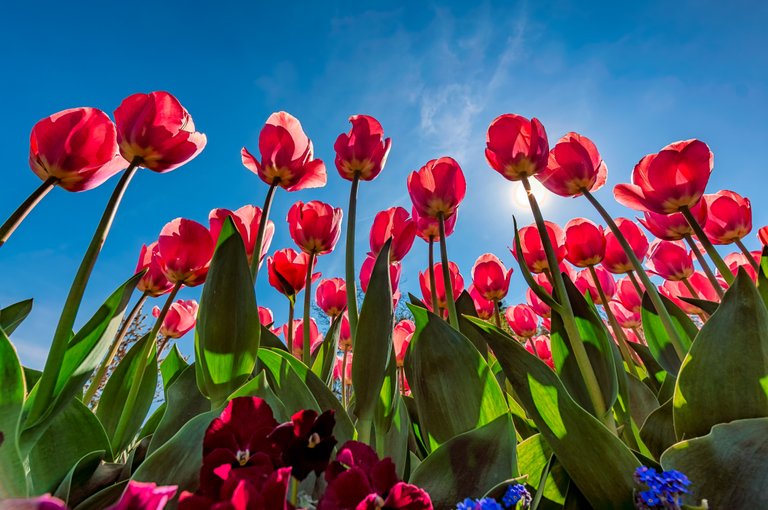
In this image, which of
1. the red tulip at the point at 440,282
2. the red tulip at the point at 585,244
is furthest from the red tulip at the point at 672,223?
the red tulip at the point at 440,282

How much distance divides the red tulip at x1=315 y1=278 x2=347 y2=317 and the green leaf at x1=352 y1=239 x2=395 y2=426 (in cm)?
93

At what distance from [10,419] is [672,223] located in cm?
179

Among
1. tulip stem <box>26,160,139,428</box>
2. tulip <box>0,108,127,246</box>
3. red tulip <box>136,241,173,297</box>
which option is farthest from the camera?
red tulip <box>136,241,173,297</box>

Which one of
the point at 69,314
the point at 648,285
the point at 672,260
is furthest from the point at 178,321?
the point at 672,260

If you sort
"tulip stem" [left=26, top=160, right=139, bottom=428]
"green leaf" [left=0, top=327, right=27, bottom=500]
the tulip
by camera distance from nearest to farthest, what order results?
"green leaf" [left=0, top=327, right=27, bottom=500] < "tulip stem" [left=26, top=160, right=139, bottom=428] < the tulip

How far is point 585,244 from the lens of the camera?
152 cm

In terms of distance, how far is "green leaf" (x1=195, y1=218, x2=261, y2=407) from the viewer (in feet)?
2.66

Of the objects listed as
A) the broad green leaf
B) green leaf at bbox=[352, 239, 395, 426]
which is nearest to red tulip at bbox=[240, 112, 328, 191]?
green leaf at bbox=[352, 239, 395, 426]

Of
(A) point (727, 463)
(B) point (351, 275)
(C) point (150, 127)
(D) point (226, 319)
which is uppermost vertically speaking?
(C) point (150, 127)

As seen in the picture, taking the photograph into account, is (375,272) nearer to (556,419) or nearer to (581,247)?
(556,419)

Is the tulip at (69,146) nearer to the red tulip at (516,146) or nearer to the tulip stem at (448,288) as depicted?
the tulip stem at (448,288)

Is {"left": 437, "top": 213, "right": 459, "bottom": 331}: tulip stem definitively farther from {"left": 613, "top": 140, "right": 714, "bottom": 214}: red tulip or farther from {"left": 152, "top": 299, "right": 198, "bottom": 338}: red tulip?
{"left": 152, "top": 299, "right": 198, "bottom": 338}: red tulip

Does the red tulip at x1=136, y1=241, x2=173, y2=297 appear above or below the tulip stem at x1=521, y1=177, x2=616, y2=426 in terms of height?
above

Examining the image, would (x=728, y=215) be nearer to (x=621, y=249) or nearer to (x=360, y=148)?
(x=621, y=249)
